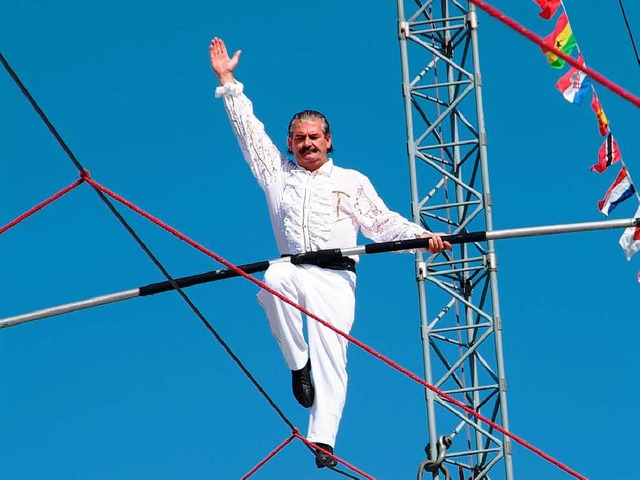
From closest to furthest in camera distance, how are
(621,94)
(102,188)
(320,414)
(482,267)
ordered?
1. (621,94)
2. (102,188)
3. (320,414)
4. (482,267)

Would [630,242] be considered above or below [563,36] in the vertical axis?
below

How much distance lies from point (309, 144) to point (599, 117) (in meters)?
5.06

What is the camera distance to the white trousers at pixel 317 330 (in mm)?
8320

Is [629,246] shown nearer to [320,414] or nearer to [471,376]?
[471,376]

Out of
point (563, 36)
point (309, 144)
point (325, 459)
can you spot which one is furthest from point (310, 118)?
point (563, 36)

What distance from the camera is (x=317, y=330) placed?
8406 millimetres

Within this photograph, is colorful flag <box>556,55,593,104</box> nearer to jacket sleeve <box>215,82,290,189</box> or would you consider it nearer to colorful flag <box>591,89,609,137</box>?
colorful flag <box>591,89,609,137</box>

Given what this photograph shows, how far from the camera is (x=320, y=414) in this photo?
27.2 feet

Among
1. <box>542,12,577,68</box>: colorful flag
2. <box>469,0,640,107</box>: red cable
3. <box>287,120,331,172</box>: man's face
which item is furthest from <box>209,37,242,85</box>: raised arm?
<box>542,12,577,68</box>: colorful flag

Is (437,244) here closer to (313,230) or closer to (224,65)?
(313,230)

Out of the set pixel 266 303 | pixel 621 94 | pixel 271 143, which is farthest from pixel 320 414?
pixel 621 94

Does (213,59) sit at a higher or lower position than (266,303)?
higher

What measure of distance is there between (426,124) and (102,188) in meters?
5.63

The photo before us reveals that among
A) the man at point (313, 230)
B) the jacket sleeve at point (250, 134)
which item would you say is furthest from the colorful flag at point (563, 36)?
the jacket sleeve at point (250, 134)
